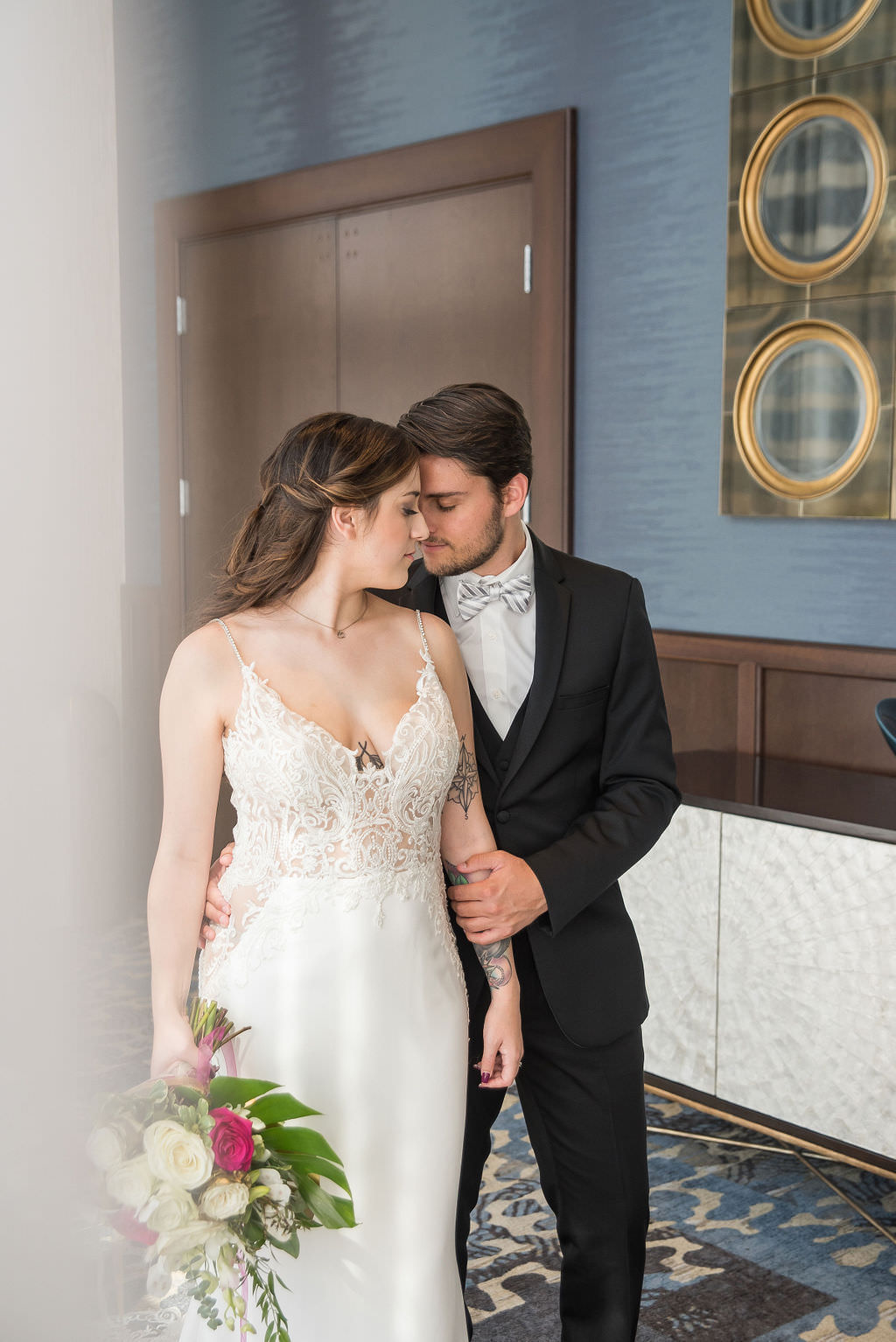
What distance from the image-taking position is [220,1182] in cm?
122

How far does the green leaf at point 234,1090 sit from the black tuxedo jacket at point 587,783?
606 millimetres

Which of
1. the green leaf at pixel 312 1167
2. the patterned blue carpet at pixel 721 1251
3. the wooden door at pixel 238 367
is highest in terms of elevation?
the wooden door at pixel 238 367

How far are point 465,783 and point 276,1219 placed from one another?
68 centimetres

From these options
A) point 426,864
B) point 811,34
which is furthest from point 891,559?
point 426,864

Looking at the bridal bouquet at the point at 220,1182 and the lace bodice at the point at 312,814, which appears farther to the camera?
the lace bodice at the point at 312,814

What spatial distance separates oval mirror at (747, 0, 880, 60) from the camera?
9.62 feet

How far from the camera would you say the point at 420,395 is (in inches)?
165

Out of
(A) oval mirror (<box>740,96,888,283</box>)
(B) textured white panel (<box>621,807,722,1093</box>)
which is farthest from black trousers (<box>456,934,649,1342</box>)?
(A) oval mirror (<box>740,96,888,283</box>)

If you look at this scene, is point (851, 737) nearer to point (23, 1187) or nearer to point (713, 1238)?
point (713, 1238)

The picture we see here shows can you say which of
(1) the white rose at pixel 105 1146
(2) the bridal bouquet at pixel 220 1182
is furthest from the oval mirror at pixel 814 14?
(1) the white rose at pixel 105 1146

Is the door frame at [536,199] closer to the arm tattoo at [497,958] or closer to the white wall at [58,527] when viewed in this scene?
the arm tattoo at [497,958]

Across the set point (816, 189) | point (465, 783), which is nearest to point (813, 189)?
point (816, 189)

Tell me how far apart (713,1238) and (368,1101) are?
1330 millimetres

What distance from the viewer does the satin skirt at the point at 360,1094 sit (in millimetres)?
1567
